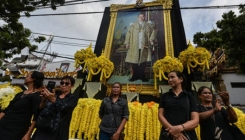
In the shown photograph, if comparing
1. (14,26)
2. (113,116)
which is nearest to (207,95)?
(113,116)

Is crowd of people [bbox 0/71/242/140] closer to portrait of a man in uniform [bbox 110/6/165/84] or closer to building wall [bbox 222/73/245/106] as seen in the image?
portrait of a man in uniform [bbox 110/6/165/84]

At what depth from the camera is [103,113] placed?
2.44 m

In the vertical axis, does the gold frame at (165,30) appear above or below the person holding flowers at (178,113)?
above

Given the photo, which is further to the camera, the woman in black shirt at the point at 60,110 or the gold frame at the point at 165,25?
the gold frame at the point at 165,25

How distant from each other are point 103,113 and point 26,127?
3.42 ft

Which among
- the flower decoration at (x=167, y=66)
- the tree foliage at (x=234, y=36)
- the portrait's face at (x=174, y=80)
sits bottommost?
the portrait's face at (x=174, y=80)

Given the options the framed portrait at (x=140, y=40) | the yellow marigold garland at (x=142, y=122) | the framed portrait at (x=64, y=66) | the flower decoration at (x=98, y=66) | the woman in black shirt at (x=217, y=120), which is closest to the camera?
the woman in black shirt at (x=217, y=120)

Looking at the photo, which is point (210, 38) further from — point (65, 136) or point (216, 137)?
point (65, 136)

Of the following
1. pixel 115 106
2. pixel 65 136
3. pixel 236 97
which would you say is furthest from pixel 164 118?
pixel 236 97

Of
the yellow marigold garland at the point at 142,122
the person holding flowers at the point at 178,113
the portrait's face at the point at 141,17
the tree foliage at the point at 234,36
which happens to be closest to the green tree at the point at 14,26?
the portrait's face at the point at 141,17

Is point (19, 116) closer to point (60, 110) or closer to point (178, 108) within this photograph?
point (60, 110)

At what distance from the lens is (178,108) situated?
1520mm

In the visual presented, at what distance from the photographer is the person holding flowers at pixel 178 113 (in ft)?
4.51

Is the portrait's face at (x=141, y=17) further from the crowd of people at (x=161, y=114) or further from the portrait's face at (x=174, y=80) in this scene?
the portrait's face at (x=174, y=80)
